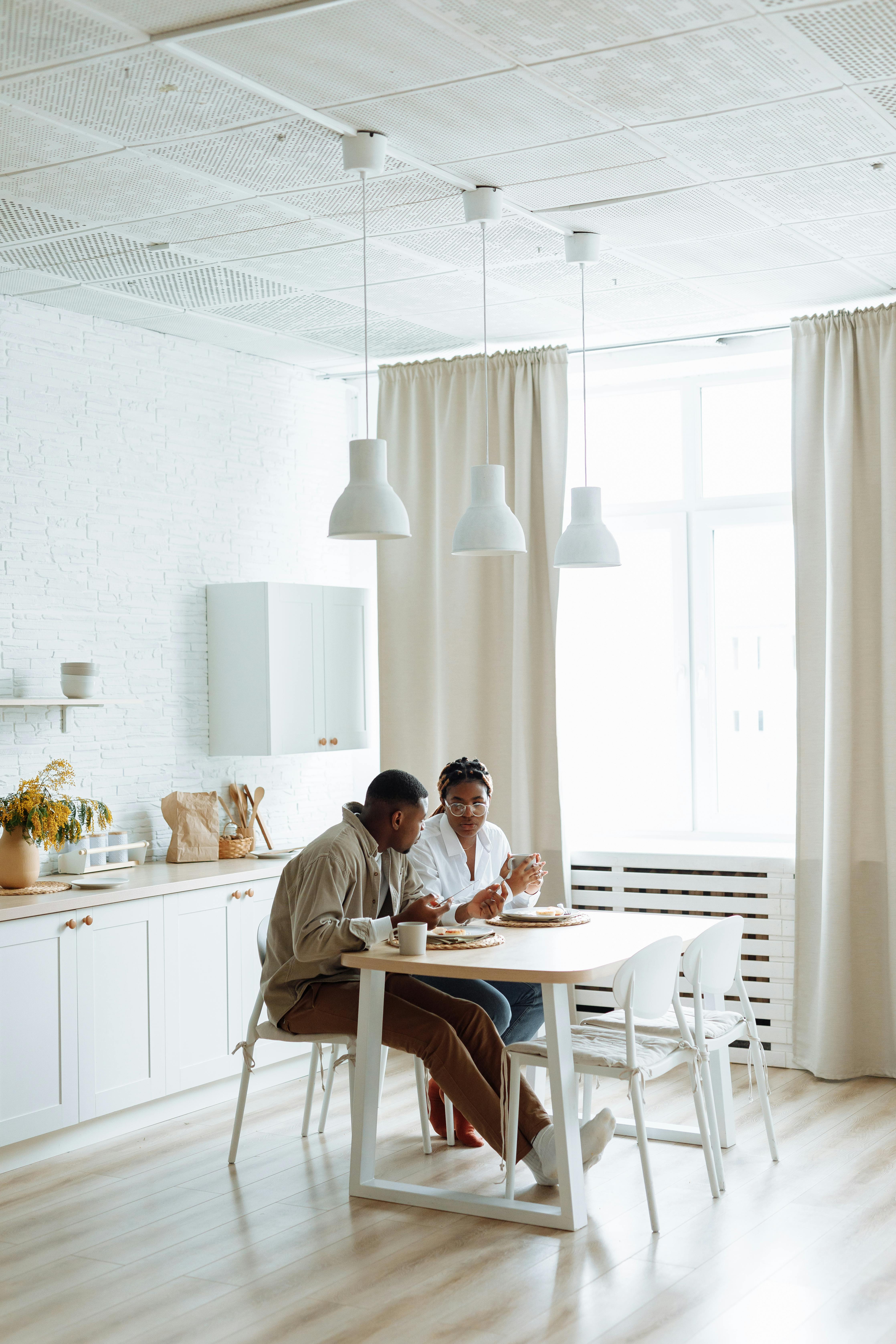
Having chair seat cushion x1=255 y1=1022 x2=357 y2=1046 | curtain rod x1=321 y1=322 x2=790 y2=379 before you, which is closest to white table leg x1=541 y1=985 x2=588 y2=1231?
chair seat cushion x1=255 y1=1022 x2=357 y2=1046

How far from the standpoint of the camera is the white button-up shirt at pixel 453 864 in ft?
15.5

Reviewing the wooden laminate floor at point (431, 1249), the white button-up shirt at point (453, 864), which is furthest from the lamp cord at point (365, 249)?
the wooden laminate floor at point (431, 1249)

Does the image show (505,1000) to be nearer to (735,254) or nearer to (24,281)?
(735,254)

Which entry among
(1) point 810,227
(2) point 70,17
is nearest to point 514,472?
(1) point 810,227

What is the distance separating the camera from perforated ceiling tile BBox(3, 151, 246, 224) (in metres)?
3.89

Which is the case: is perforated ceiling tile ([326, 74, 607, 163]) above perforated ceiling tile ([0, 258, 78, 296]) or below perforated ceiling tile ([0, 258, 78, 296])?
above

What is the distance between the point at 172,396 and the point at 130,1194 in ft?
10.5

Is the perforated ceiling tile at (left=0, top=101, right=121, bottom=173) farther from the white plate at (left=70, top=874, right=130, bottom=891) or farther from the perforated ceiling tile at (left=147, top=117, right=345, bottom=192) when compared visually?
the white plate at (left=70, top=874, right=130, bottom=891)

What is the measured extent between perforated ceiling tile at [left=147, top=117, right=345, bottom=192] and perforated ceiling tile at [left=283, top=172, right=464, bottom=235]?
0.10 metres

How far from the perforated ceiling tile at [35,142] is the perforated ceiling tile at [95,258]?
24.8 inches

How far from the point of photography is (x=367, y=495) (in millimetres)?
3918

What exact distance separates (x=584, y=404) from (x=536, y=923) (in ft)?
8.10

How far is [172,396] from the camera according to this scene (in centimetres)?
581

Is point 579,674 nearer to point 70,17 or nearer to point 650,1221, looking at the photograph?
point 650,1221
